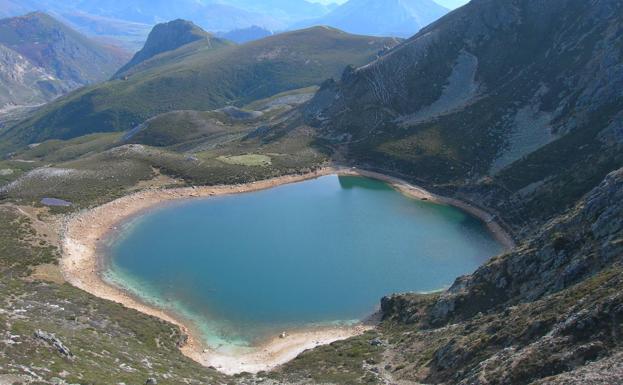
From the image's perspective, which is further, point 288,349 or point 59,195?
point 59,195

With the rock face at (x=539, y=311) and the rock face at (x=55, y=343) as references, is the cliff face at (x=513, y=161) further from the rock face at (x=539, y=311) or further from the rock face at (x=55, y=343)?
the rock face at (x=55, y=343)

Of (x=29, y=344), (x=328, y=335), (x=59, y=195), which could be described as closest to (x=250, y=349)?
(x=328, y=335)

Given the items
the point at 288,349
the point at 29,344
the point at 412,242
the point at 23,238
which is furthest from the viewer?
the point at 412,242

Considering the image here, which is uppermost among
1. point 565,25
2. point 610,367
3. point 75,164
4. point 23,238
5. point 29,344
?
point 565,25

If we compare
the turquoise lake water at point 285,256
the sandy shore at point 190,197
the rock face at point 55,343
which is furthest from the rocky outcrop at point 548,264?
the rock face at point 55,343

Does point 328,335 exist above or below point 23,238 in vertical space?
below

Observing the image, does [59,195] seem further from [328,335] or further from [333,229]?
[328,335]
